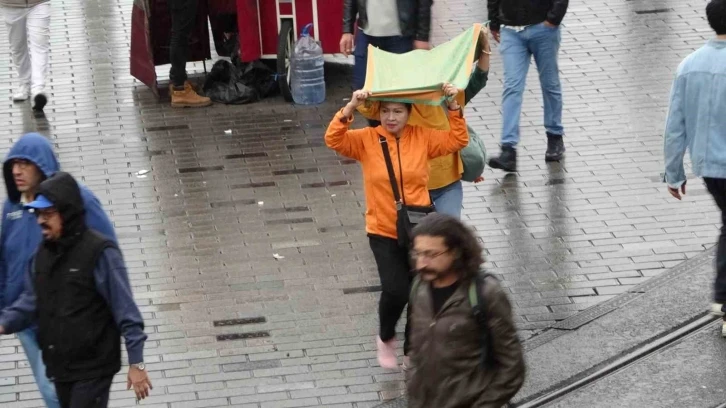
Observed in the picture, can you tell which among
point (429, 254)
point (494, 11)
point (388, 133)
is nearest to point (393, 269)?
point (388, 133)

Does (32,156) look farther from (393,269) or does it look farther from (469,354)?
(469,354)

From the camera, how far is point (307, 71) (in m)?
11.8

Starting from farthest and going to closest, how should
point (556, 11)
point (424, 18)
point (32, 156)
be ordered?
1. point (556, 11)
2. point (424, 18)
3. point (32, 156)

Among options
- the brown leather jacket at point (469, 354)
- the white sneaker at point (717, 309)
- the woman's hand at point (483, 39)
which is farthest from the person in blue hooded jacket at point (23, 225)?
the white sneaker at point (717, 309)

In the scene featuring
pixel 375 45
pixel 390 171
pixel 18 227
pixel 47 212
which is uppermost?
pixel 47 212

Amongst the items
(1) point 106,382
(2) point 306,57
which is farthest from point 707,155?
(2) point 306,57

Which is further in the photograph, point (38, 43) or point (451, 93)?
point (38, 43)

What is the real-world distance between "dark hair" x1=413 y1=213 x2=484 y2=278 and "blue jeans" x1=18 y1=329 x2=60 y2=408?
1993 millimetres

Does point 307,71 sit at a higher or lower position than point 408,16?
lower

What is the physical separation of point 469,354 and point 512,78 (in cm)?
547

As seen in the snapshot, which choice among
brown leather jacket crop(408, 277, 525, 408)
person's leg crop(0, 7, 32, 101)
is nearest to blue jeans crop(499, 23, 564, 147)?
person's leg crop(0, 7, 32, 101)

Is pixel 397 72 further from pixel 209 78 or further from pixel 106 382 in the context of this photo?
pixel 209 78

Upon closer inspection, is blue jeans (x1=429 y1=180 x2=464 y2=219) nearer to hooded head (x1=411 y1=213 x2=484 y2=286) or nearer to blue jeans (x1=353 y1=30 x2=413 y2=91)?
hooded head (x1=411 y1=213 x2=484 y2=286)

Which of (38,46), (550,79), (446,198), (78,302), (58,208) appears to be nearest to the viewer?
(58,208)
